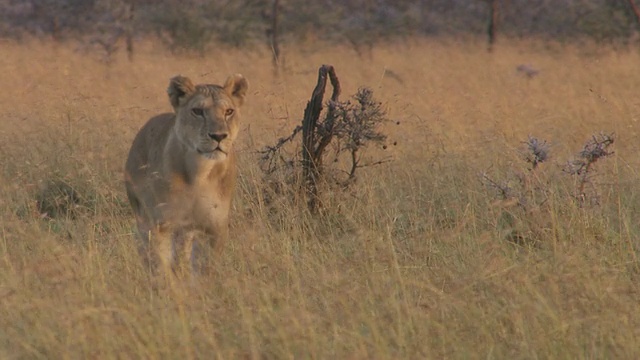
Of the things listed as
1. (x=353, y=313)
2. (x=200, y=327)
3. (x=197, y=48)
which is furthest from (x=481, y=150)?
(x=197, y=48)

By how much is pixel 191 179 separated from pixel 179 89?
510mm

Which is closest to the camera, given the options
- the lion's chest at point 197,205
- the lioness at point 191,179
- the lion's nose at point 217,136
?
the lion's nose at point 217,136

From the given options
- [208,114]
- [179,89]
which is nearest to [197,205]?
[208,114]

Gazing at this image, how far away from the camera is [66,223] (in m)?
7.30

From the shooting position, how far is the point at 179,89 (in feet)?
20.0

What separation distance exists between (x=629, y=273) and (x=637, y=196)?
6.36 feet

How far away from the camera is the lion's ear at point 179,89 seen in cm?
604

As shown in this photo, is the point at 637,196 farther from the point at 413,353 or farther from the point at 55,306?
the point at 55,306

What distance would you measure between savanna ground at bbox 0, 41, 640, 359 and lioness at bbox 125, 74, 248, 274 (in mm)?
204

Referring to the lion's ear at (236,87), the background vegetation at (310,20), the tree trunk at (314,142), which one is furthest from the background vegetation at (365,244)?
the background vegetation at (310,20)

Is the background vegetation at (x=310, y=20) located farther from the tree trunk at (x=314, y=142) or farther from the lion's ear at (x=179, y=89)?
the lion's ear at (x=179, y=89)

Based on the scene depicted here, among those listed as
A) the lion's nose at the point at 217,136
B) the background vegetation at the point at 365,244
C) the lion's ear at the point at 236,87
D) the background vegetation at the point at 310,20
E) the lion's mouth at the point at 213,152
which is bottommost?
the background vegetation at the point at 310,20

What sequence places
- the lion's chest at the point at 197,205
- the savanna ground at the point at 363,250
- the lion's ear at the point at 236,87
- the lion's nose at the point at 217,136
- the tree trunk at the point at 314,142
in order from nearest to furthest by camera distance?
the savanna ground at the point at 363,250, the lion's nose at the point at 217,136, the lion's chest at the point at 197,205, the lion's ear at the point at 236,87, the tree trunk at the point at 314,142

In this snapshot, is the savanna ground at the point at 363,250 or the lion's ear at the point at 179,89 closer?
the savanna ground at the point at 363,250
